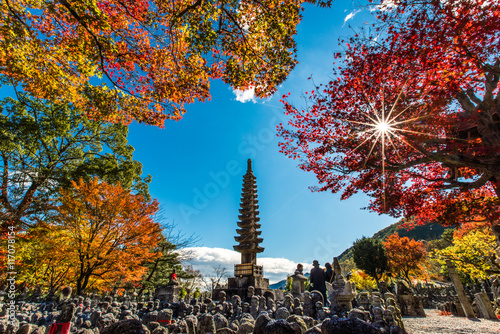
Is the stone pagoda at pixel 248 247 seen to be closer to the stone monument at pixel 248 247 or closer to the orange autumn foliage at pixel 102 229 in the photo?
the stone monument at pixel 248 247

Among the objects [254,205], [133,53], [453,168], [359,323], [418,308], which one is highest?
[254,205]

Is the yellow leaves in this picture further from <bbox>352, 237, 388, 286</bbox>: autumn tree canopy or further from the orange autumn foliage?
the orange autumn foliage

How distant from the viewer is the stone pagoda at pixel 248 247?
61.7ft

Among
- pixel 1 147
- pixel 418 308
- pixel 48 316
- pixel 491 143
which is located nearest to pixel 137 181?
pixel 1 147

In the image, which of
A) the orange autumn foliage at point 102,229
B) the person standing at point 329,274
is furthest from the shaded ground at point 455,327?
the orange autumn foliage at point 102,229

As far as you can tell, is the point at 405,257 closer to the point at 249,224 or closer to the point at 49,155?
the point at 249,224

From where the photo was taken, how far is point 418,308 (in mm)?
11250

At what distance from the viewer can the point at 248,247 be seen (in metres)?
24.0

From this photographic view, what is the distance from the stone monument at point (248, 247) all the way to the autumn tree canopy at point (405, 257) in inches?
798

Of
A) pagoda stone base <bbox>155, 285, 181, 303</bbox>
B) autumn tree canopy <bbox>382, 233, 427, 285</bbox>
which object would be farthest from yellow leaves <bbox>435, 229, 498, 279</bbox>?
pagoda stone base <bbox>155, 285, 181, 303</bbox>

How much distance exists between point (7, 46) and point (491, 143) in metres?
12.3

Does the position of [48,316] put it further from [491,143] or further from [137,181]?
[491,143]

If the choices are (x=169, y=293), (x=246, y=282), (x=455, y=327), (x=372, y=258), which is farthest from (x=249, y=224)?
(x=455, y=327)

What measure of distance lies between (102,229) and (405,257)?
35.4 m
